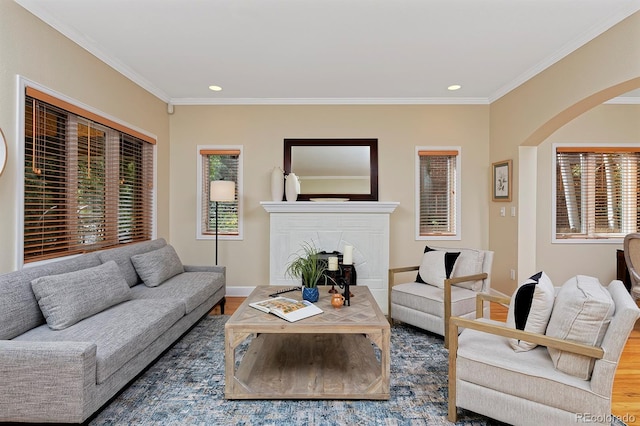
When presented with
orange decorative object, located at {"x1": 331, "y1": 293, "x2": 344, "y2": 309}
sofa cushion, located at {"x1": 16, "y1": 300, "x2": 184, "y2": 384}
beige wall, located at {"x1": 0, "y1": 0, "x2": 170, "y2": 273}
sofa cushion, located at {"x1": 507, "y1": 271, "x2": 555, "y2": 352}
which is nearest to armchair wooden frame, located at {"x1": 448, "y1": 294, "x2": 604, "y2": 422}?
sofa cushion, located at {"x1": 507, "y1": 271, "x2": 555, "y2": 352}

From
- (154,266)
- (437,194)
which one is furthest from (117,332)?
(437,194)

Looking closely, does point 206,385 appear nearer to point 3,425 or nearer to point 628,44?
point 3,425

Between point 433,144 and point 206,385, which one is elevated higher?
point 433,144

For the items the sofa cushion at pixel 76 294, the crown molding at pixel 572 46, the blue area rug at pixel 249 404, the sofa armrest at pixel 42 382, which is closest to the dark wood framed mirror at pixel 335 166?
the crown molding at pixel 572 46

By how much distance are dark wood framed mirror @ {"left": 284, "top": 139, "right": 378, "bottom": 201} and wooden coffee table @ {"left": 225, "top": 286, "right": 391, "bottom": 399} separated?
205 cm

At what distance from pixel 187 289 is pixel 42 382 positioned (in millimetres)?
1466

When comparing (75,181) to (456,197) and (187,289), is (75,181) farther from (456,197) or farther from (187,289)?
(456,197)

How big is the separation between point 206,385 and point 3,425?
3.37ft

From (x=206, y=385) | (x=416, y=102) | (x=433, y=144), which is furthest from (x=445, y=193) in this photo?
(x=206, y=385)

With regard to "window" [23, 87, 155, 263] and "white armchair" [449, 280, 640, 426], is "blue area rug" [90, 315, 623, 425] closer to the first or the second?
"white armchair" [449, 280, 640, 426]

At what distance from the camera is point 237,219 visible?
179 inches

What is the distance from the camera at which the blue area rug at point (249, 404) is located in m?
1.87

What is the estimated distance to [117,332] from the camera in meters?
2.04

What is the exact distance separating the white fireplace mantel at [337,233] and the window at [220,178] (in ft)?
2.11
